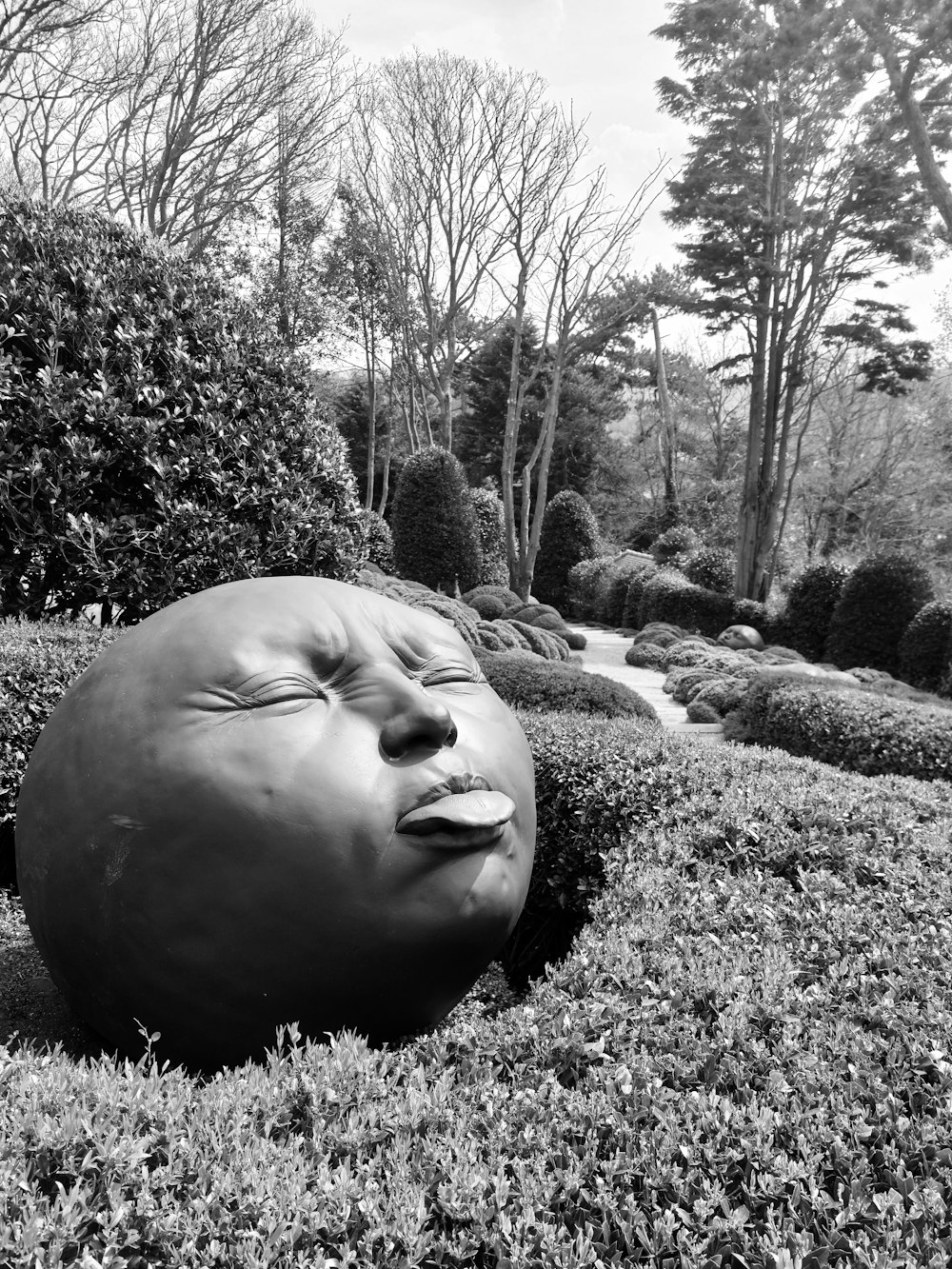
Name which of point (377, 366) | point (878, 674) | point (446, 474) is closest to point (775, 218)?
point (446, 474)

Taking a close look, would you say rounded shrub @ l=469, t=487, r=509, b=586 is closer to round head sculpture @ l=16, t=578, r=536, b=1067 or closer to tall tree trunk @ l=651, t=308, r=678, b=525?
tall tree trunk @ l=651, t=308, r=678, b=525

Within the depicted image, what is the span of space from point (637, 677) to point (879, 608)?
4581 millimetres

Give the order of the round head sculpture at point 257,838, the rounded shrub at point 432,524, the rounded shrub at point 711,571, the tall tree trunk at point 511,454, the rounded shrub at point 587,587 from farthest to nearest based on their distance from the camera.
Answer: the rounded shrub at point 587,587, the rounded shrub at point 711,571, the tall tree trunk at point 511,454, the rounded shrub at point 432,524, the round head sculpture at point 257,838

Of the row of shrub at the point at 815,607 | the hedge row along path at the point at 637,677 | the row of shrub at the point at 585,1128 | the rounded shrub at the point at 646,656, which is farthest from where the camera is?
the rounded shrub at the point at 646,656

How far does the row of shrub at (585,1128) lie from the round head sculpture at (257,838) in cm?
20

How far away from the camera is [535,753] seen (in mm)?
4297

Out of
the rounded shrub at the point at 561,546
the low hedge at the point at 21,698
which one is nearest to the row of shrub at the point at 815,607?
the rounded shrub at the point at 561,546

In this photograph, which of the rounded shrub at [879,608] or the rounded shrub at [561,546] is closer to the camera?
the rounded shrub at [879,608]

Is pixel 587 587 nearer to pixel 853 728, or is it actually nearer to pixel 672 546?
pixel 672 546

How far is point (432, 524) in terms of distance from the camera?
1722 centimetres

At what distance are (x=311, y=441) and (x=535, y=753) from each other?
9.20ft

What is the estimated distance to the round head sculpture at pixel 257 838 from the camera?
2.17m

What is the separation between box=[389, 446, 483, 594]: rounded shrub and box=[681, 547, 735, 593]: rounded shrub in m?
7.07

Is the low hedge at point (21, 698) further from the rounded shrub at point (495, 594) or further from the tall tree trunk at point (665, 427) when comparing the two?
the tall tree trunk at point (665, 427)
